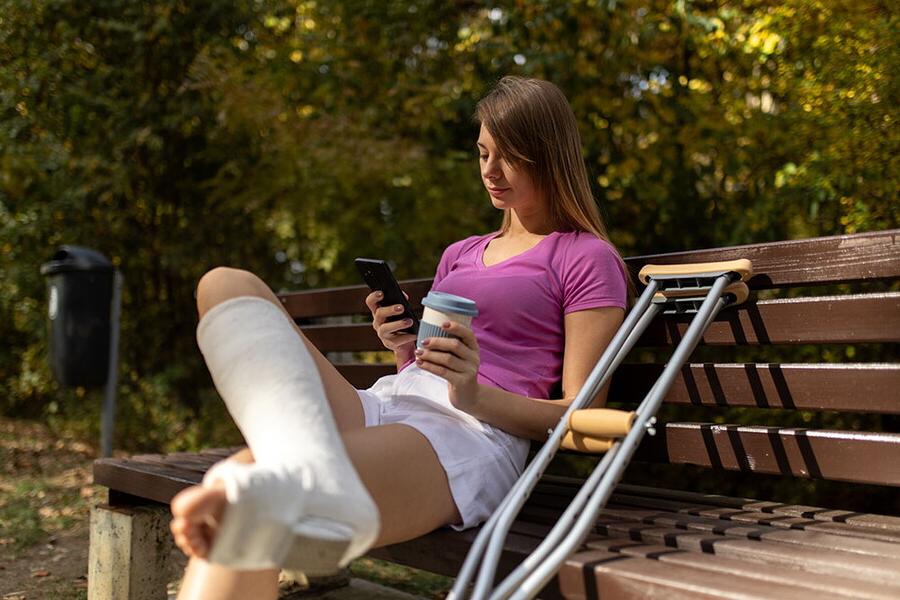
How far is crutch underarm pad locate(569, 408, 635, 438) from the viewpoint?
1944mm

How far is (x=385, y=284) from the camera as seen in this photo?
8.26 ft

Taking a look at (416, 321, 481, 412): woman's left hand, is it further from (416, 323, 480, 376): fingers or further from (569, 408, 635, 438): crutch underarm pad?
(569, 408, 635, 438): crutch underarm pad

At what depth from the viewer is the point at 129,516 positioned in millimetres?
2982

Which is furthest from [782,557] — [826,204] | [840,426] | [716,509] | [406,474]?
[826,204]

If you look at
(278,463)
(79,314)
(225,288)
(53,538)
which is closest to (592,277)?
(225,288)

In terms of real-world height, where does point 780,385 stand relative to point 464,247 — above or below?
below

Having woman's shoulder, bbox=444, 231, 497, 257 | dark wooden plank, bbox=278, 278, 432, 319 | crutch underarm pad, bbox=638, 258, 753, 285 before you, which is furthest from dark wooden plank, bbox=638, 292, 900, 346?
dark wooden plank, bbox=278, 278, 432, 319

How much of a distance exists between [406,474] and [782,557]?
0.74m

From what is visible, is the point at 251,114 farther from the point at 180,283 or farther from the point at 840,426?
the point at 840,426

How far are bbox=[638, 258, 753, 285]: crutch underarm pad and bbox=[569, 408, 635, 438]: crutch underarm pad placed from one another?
0.51 meters

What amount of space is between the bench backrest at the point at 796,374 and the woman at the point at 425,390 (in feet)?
0.95

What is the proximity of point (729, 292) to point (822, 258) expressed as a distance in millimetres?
234

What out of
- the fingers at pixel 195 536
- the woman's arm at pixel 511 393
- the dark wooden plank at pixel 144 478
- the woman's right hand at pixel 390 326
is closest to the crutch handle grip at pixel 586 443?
the woman's arm at pixel 511 393

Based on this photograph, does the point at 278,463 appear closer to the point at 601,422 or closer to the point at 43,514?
the point at 601,422
